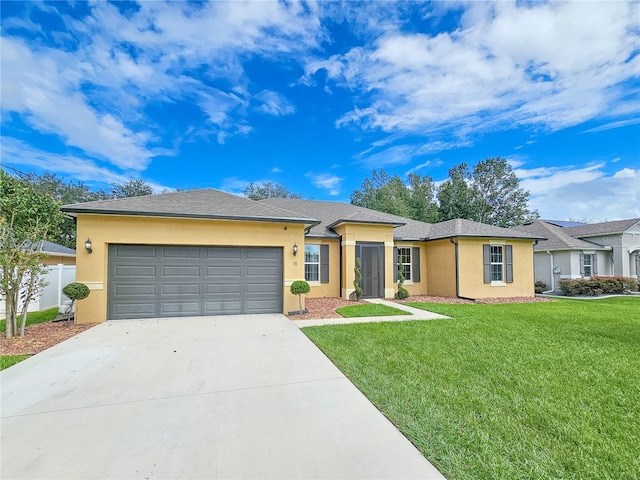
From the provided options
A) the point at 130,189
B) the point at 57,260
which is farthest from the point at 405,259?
the point at 130,189

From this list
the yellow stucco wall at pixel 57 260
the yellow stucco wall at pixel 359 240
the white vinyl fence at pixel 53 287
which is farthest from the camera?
the yellow stucco wall at pixel 57 260

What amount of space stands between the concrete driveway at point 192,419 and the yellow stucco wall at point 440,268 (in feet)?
32.7

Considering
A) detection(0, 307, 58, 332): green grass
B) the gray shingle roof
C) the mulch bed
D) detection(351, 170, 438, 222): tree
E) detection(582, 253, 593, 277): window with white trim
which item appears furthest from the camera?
detection(351, 170, 438, 222): tree

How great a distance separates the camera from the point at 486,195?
A: 108ft

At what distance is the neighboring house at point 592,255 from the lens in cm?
1678

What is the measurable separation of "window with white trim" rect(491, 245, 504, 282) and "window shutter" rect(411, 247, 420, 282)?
3.31 m

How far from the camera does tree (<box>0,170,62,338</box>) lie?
6375 mm

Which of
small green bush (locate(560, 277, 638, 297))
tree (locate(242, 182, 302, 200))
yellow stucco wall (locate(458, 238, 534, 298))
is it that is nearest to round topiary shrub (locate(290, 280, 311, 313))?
yellow stucco wall (locate(458, 238, 534, 298))

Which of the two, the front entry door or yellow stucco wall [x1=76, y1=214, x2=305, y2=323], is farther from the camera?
the front entry door

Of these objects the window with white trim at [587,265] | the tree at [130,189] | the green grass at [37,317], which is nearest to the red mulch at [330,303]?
the window with white trim at [587,265]

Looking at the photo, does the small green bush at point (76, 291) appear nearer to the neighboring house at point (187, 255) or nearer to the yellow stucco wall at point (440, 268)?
the neighboring house at point (187, 255)

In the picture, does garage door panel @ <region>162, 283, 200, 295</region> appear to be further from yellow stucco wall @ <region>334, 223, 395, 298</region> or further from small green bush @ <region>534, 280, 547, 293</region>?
small green bush @ <region>534, 280, 547, 293</region>

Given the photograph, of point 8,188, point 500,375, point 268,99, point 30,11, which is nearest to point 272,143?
point 268,99

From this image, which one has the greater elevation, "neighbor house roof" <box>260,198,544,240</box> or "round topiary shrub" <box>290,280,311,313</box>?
"neighbor house roof" <box>260,198,544,240</box>
